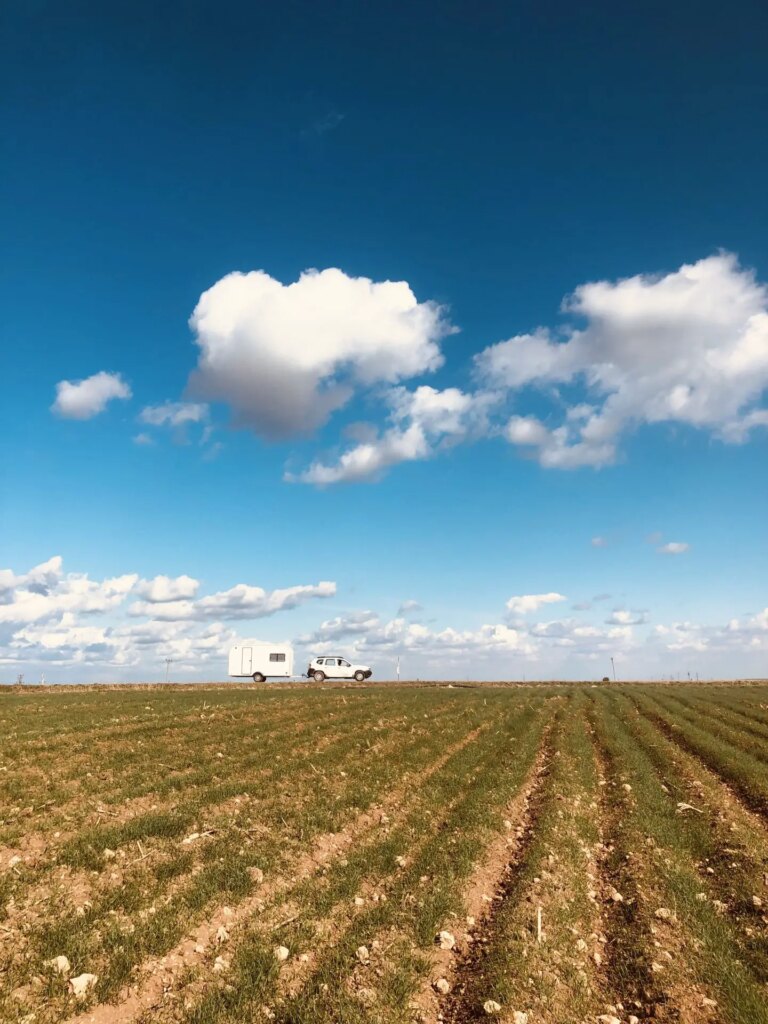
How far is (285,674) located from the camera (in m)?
67.6

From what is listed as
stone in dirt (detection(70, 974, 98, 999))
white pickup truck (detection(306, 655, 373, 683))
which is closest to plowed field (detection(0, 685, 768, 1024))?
stone in dirt (detection(70, 974, 98, 999))

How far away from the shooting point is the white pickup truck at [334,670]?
66188 millimetres

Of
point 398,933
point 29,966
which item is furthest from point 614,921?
point 29,966

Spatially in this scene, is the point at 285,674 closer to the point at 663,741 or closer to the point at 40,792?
the point at 663,741

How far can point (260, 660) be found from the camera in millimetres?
68062

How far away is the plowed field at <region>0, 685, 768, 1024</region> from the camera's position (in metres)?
6.93

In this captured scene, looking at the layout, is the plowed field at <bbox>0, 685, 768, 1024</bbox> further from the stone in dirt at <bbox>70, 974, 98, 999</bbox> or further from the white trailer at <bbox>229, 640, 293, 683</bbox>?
the white trailer at <bbox>229, 640, 293, 683</bbox>

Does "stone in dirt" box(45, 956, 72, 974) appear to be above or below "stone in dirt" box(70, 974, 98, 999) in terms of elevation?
above

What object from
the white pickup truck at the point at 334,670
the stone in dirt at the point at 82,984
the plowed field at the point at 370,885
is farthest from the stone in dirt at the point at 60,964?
the white pickup truck at the point at 334,670

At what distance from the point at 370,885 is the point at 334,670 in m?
58.1

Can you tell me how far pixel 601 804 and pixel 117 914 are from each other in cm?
1182

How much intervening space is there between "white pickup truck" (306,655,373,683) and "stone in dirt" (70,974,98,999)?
60.4 meters

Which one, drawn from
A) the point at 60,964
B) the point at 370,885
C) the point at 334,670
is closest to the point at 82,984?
the point at 60,964

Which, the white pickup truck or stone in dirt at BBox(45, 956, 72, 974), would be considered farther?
the white pickup truck
